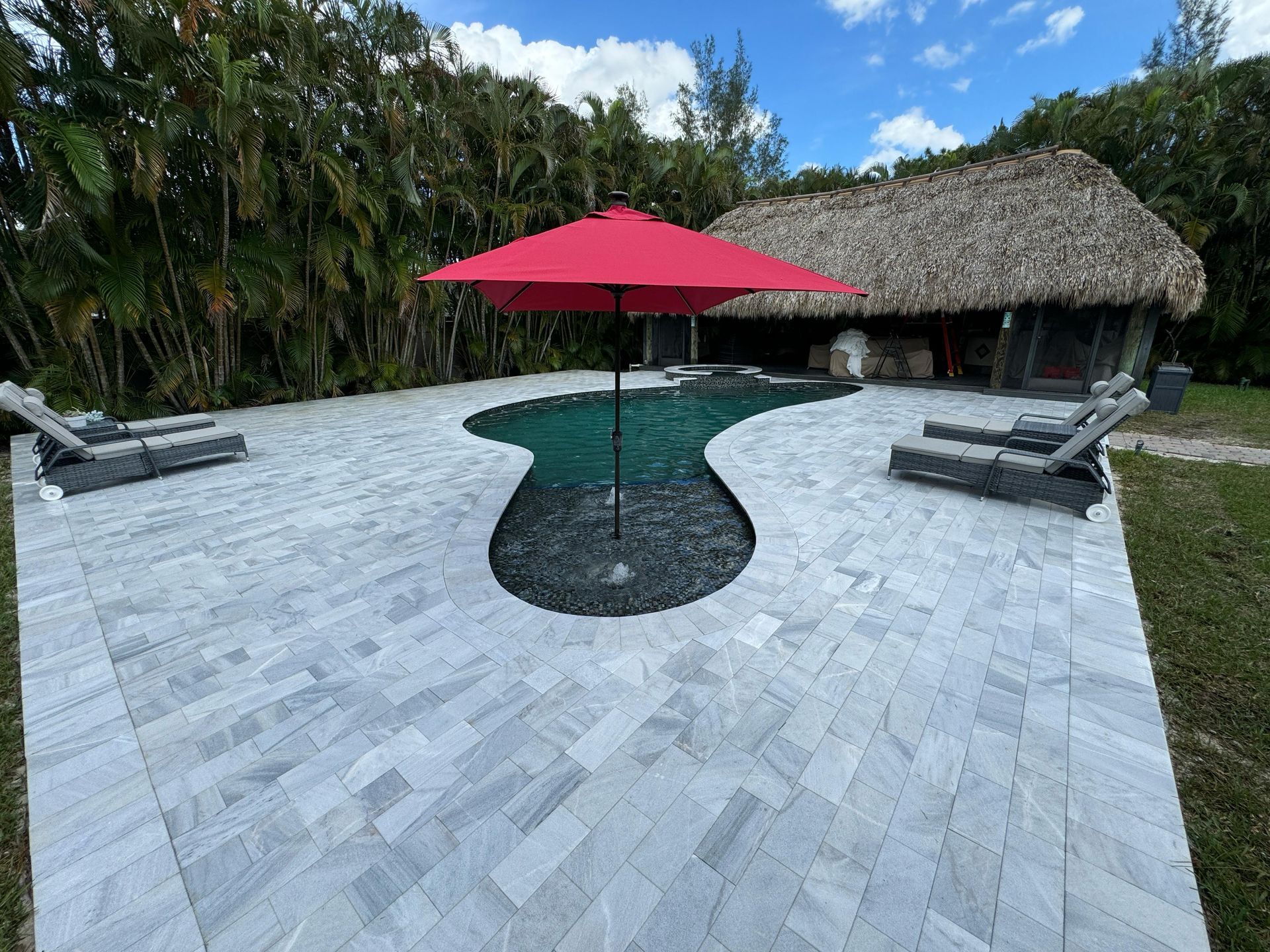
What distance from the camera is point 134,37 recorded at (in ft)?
21.9

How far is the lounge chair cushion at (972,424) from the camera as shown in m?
5.84

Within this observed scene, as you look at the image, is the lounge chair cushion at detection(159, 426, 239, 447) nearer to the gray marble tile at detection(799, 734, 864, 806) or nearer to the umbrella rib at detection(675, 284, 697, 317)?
the umbrella rib at detection(675, 284, 697, 317)

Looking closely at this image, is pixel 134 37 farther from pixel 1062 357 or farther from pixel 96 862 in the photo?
pixel 1062 357

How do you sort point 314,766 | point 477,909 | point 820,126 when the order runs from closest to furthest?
point 477,909, point 314,766, point 820,126

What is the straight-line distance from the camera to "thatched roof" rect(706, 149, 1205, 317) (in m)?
10.4

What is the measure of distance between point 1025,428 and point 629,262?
5.67 metres

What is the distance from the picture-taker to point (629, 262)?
247 cm

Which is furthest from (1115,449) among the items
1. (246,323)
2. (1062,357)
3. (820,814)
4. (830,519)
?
(246,323)

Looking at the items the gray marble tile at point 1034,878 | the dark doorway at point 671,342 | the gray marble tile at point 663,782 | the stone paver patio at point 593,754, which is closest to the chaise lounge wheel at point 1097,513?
the stone paver patio at point 593,754

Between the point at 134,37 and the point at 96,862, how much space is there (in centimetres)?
972

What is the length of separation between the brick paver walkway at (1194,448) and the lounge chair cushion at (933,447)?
382 cm

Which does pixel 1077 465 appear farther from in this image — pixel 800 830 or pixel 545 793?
pixel 545 793

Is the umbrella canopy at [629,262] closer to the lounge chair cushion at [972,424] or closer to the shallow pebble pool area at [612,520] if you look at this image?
the shallow pebble pool area at [612,520]

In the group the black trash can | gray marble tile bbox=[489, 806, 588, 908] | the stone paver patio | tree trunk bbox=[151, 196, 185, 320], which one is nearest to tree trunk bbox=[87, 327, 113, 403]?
tree trunk bbox=[151, 196, 185, 320]
